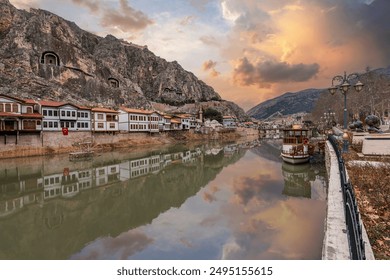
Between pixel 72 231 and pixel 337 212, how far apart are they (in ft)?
45.3

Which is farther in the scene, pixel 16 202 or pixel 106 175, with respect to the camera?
pixel 106 175

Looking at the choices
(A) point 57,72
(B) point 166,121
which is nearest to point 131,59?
(A) point 57,72

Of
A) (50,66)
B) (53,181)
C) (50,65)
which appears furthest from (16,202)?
(50,65)

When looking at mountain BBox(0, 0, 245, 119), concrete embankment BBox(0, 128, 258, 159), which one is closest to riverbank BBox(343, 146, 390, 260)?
concrete embankment BBox(0, 128, 258, 159)

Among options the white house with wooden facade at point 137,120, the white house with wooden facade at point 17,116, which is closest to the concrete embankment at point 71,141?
the white house with wooden facade at point 17,116

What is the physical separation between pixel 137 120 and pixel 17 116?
28018 millimetres

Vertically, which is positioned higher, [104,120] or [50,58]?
[50,58]

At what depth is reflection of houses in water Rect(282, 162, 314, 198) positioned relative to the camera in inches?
817

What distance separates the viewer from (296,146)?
31.8 m

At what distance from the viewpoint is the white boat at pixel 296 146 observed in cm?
Result: 3149

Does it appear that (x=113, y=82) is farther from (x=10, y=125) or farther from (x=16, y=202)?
(x=16, y=202)

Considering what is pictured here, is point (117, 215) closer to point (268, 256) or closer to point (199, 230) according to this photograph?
point (199, 230)

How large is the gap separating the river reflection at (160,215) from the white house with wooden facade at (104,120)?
2526 cm
